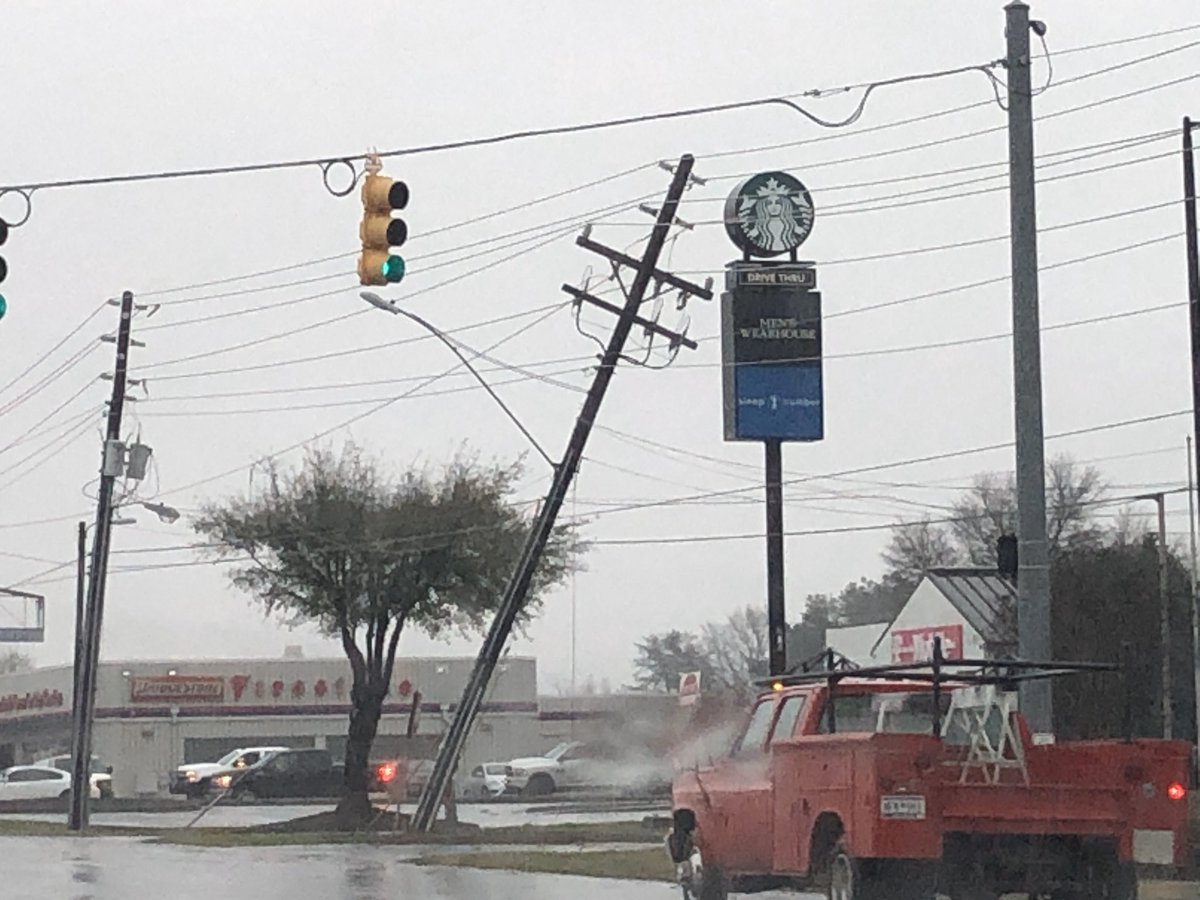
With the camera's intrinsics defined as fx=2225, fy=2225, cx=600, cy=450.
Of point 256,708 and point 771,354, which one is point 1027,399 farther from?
point 256,708

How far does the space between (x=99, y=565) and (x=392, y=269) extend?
27298 mm

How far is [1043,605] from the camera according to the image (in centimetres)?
2131

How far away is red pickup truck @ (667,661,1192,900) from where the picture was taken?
1523 cm

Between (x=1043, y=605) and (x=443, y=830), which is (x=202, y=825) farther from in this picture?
(x=1043, y=605)

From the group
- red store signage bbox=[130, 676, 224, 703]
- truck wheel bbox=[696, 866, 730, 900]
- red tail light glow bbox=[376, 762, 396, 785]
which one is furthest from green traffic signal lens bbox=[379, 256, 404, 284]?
red store signage bbox=[130, 676, 224, 703]

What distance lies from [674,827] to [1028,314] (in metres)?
6.16

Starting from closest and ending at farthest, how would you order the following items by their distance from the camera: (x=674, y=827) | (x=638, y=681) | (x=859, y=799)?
1. (x=859, y=799)
2. (x=674, y=827)
3. (x=638, y=681)

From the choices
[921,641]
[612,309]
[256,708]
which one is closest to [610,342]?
[612,309]

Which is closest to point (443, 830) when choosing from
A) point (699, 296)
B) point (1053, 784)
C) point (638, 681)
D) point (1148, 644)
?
point (699, 296)

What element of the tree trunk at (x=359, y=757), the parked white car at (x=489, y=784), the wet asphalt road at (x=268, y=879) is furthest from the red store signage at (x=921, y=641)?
the wet asphalt road at (x=268, y=879)

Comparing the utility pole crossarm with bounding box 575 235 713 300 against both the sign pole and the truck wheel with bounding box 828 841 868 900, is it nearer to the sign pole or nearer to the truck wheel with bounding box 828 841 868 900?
the sign pole

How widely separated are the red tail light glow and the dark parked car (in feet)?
43.4

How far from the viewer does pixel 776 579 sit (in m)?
33.2

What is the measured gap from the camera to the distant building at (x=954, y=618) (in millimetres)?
46938
